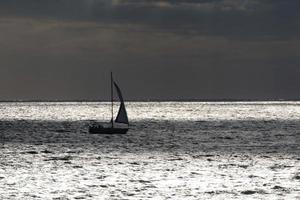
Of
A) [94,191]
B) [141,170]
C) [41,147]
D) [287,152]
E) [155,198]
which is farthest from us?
[41,147]

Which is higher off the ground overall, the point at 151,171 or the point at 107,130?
the point at 151,171

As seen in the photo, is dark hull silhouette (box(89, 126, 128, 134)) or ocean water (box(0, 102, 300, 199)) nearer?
ocean water (box(0, 102, 300, 199))

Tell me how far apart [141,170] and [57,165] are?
7.71 metres

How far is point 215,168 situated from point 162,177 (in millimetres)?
7364

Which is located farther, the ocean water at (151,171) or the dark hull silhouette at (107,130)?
the dark hull silhouette at (107,130)

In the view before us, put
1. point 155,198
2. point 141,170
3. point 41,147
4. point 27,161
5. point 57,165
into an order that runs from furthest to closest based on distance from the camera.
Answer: point 41,147
point 27,161
point 57,165
point 141,170
point 155,198

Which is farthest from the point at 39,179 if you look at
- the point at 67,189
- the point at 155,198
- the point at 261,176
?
the point at 261,176

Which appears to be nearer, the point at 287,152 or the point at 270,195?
the point at 270,195

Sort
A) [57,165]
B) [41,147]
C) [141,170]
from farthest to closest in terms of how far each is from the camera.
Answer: [41,147], [57,165], [141,170]

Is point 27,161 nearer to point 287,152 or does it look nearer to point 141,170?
point 141,170

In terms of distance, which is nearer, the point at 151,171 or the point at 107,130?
the point at 151,171

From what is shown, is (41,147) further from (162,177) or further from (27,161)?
(162,177)

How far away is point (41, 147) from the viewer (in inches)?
2975

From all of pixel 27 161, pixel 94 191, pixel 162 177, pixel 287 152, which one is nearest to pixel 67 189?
pixel 94 191
